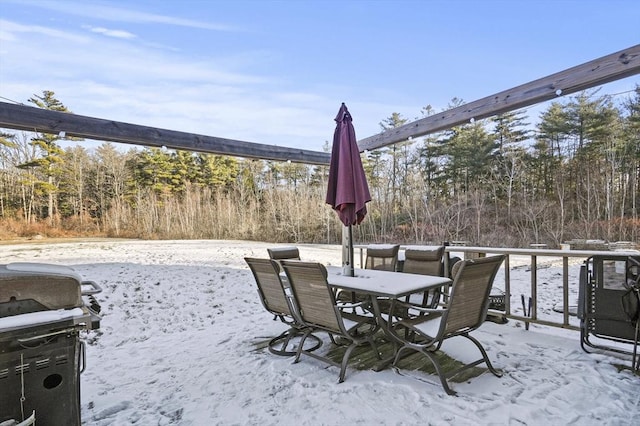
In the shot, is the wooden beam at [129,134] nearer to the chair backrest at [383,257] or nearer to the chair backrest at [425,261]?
the chair backrest at [383,257]

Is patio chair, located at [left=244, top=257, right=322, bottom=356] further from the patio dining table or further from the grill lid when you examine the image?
the grill lid

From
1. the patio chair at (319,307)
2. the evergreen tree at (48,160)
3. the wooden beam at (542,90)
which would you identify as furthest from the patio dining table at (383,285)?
the evergreen tree at (48,160)

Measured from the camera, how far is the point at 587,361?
264cm

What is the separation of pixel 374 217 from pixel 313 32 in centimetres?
1124

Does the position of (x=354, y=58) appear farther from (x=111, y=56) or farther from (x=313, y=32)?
(x=111, y=56)

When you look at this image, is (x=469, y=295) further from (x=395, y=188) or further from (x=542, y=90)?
(x=395, y=188)

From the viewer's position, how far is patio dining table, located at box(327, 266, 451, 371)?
2486mm

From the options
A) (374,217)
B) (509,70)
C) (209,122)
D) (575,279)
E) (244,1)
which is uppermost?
(509,70)

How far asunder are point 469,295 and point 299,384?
4.42 feet

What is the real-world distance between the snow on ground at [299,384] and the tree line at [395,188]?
40.9 ft

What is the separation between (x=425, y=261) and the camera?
3689mm

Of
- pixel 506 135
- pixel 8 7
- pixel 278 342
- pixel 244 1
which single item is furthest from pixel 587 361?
pixel 506 135

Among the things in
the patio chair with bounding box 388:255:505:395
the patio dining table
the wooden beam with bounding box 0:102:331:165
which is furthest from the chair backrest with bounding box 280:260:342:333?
the wooden beam with bounding box 0:102:331:165

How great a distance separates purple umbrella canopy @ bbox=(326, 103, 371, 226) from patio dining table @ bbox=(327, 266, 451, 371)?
0.58 m
